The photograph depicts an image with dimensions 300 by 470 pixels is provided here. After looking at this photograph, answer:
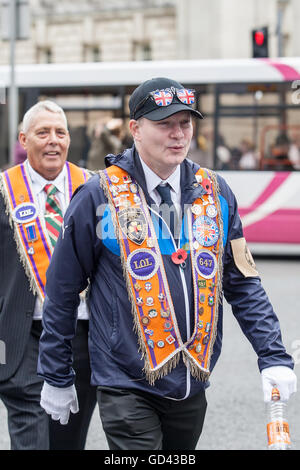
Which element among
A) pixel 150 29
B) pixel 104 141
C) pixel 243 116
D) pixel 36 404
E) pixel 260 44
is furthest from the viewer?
pixel 150 29

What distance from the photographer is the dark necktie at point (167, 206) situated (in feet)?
9.29

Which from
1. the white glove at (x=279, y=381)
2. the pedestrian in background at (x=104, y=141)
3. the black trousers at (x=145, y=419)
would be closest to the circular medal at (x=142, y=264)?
the black trousers at (x=145, y=419)

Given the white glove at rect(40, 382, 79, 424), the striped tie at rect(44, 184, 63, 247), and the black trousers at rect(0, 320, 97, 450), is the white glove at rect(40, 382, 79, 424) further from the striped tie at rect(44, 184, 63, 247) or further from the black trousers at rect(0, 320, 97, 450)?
the striped tie at rect(44, 184, 63, 247)

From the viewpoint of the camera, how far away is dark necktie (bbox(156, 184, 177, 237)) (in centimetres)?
283

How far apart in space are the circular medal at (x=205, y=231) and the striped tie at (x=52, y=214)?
1.10 metres

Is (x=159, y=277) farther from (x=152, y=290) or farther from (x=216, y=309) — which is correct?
(x=216, y=309)

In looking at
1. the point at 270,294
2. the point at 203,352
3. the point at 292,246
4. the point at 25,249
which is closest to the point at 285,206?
the point at 292,246

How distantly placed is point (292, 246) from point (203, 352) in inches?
380

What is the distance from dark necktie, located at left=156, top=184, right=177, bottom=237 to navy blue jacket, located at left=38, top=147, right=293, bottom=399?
43 millimetres

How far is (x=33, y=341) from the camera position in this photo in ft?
12.2

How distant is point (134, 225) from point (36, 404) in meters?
1.23

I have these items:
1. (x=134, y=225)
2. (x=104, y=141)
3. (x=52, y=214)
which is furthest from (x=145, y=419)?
(x=104, y=141)

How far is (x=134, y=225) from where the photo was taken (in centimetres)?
279

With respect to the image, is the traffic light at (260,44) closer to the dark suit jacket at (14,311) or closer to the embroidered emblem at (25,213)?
the embroidered emblem at (25,213)
